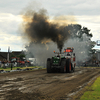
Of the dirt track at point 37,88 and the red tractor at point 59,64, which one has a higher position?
the red tractor at point 59,64

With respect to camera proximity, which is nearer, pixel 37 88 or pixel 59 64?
pixel 37 88

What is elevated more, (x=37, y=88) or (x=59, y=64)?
(x=59, y=64)

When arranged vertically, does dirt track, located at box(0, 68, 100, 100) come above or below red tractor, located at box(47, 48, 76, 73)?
below

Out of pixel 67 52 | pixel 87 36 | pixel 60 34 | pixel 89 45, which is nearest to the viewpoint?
pixel 67 52

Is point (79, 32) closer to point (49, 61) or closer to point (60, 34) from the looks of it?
point (60, 34)

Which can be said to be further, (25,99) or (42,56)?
(42,56)

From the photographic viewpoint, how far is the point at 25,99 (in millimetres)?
9500

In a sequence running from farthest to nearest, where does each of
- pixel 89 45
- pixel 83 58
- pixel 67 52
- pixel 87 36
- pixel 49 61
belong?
pixel 87 36, pixel 89 45, pixel 83 58, pixel 67 52, pixel 49 61

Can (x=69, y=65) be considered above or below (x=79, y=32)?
below

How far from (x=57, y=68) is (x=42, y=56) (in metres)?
27.2

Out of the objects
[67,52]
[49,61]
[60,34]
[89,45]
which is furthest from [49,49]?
[89,45]

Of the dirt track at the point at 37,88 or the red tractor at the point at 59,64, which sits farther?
the red tractor at the point at 59,64

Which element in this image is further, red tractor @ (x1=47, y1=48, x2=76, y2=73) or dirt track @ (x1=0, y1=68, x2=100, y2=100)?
red tractor @ (x1=47, y1=48, x2=76, y2=73)

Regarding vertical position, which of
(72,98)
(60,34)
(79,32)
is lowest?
(72,98)
